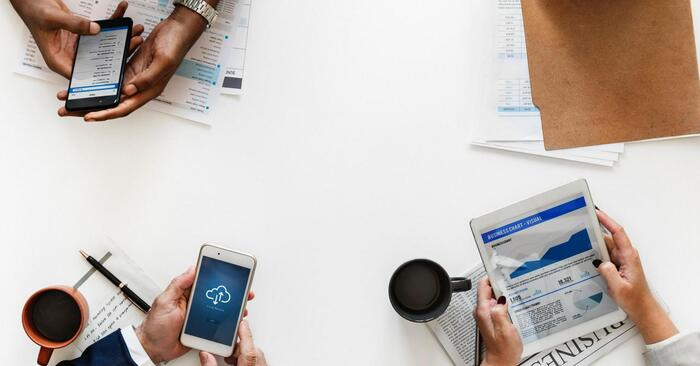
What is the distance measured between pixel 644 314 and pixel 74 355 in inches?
39.5

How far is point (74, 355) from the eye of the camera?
40.5 inches

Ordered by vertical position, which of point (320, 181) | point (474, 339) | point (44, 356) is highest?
point (320, 181)

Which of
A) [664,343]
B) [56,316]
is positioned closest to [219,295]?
[56,316]

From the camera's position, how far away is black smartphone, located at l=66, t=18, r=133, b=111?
99cm

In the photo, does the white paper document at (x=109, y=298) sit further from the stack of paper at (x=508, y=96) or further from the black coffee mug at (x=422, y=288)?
the stack of paper at (x=508, y=96)

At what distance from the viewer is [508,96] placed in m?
1.03

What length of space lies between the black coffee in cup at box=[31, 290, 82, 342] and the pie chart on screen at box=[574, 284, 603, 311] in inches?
33.8

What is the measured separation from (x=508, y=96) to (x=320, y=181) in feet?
1.23

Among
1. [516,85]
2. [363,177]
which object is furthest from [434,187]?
[516,85]

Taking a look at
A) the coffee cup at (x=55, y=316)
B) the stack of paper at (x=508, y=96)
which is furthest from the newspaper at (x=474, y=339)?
the coffee cup at (x=55, y=316)

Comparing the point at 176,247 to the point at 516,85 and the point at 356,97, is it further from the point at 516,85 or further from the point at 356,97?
the point at 516,85

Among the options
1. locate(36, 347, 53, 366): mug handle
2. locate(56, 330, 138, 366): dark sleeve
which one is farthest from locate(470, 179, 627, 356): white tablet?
locate(36, 347, 53, 366): mug handle

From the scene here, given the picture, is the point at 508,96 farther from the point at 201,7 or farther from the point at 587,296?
the point at 201,7

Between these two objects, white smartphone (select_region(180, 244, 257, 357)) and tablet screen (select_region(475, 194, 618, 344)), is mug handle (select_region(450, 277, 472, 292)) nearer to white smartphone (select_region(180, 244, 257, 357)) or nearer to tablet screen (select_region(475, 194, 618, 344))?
tablet screen (select_region(475, 194, 618, 344))
